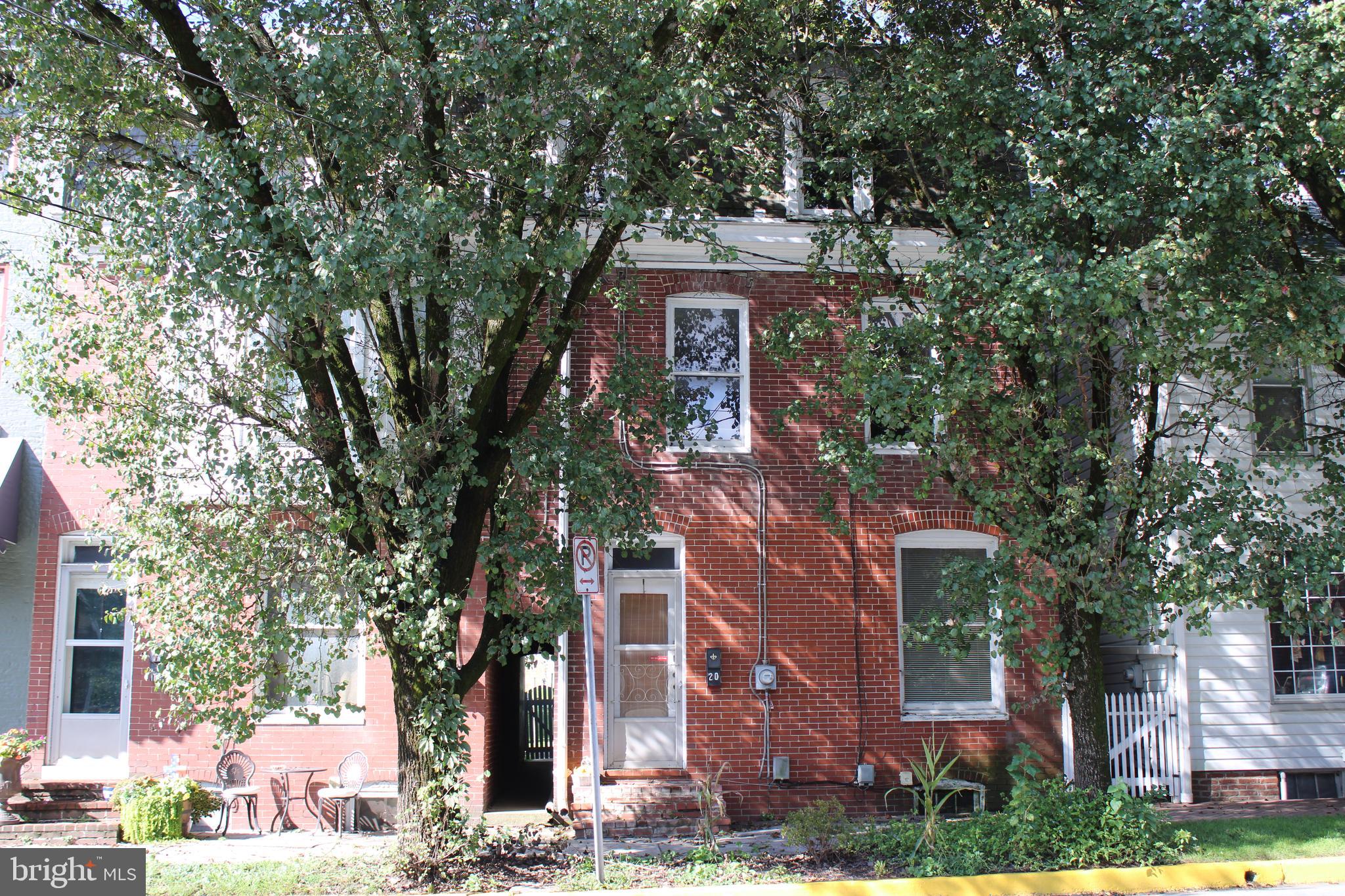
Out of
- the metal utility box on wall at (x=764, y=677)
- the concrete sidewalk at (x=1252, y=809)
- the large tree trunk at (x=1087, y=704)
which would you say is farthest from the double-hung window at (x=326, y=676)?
the concrete sidewalk at (x=1252, y=809)

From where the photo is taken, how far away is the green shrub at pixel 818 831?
352 inches

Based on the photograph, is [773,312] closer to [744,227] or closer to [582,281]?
[744,227]

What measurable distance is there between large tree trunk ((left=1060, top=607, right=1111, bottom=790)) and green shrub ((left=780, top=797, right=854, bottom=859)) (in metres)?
2.32

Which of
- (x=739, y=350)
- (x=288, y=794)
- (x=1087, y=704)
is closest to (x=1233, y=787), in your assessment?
(x=1087, y=704)

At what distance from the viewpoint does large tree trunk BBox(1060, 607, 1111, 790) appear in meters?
9.36

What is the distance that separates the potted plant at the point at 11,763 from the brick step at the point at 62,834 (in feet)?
0.94

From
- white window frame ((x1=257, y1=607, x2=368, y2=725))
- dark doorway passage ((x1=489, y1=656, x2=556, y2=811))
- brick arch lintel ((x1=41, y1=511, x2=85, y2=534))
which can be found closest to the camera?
white window frame ((x1=257, y1=607, x2=368, y2=725))

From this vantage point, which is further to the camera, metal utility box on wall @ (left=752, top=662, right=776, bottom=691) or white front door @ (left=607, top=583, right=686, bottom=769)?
white front door @ (left=607, top=583, right=686, bottom=769)

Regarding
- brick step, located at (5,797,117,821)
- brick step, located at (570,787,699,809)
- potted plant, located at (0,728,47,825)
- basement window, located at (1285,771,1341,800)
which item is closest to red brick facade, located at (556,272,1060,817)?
brick step, located at (570,787,699,809)

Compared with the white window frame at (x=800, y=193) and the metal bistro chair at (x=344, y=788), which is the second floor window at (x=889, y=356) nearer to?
the white window frame at (x=800, y=193)

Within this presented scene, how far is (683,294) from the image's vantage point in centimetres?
1229

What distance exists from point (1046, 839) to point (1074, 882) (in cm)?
49

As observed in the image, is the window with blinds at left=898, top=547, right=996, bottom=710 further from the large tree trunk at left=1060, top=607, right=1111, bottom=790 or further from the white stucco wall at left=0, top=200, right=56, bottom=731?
the white stucco wall at left=0, top=200, right=56, bottom=731

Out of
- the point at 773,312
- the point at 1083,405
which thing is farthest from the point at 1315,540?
the point at 773,312
